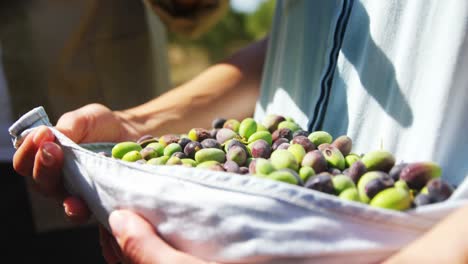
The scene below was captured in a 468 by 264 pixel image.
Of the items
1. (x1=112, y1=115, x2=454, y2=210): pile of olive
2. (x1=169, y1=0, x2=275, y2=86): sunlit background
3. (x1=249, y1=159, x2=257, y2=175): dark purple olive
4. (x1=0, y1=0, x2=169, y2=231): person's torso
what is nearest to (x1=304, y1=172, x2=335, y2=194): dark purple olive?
(x1=112, y1=115, x2=454, y2=210): pile of olive

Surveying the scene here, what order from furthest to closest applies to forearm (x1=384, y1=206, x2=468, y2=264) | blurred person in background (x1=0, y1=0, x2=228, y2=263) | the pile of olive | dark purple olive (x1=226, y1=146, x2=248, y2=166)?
blurred person in background (x1=0, y1=0, x2=228, y2=263), dark purple olive (x1=226, y1=146, x2=248, y2=166), the pile of olive, forearm (x1=384, y1=206, x2=468, y2=264)

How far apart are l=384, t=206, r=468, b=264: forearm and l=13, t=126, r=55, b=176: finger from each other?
0.64 meters

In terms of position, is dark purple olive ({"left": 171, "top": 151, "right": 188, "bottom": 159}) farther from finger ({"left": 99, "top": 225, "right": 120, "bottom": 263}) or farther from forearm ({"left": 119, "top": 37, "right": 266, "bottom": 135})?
forearm ({"left": 119, "top": 37, "right": 266, "bottom": 135})

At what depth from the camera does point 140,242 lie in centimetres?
74

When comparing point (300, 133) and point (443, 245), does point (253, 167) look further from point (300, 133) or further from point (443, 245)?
point (443, 245)

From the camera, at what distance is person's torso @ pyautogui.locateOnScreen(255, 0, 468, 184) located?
78cm

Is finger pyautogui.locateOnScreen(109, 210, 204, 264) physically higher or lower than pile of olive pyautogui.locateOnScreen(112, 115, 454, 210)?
lower

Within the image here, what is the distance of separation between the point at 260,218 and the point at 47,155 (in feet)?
1.52

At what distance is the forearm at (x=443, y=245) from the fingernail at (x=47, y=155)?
2.02ft

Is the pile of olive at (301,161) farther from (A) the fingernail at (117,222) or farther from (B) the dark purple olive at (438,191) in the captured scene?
(A) the fingernail at (117,222)

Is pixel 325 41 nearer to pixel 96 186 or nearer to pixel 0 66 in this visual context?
pixel 96 186

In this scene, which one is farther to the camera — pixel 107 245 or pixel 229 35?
pixel 229 35

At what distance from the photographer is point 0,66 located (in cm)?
186

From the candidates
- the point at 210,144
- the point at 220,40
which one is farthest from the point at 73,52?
the point at 220,40
